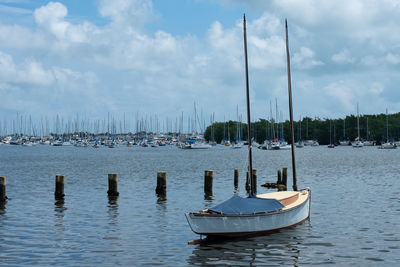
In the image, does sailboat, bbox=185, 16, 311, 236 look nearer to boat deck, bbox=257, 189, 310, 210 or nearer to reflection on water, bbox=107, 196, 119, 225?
boat deck, bbox=257, 189, 310, 210

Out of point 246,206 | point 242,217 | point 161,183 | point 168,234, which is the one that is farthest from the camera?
point 161,183

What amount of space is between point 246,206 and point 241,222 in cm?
81

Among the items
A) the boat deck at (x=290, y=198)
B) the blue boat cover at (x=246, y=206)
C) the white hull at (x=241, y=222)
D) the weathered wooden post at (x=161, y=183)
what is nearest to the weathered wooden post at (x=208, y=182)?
the weathered wooden post at (x=161, y=183)

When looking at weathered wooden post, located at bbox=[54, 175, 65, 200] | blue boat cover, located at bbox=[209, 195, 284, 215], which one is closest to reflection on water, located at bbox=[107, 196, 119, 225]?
weathered wooden post, located at bbox=[54, 175, 65, 200]

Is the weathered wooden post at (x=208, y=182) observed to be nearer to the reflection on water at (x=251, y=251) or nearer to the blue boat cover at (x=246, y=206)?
the reflection on water at (x=251, y=251)

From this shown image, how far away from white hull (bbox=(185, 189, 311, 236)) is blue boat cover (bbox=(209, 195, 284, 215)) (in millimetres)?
214

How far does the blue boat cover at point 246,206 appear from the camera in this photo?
22.8m

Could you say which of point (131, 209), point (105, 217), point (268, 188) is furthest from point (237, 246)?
point (268, 188)

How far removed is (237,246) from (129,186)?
29.1 meters

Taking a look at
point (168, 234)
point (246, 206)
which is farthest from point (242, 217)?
point (168, 234)

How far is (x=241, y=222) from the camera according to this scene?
902 inches

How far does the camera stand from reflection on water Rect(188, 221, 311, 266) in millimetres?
20062

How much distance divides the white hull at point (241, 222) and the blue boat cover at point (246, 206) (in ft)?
0.70

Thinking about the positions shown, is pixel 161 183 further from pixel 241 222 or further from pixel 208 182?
pixel 241 222
